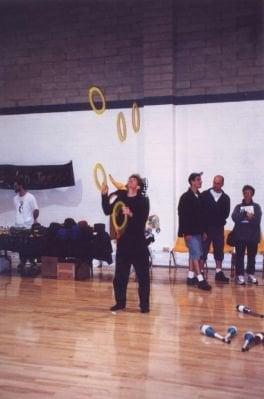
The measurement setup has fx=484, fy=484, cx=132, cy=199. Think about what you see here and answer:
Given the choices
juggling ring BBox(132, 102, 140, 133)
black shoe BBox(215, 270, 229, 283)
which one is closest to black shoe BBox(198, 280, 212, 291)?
black shoe BBox(215, 270, 229, 283)

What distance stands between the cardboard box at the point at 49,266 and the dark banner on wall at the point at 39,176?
199 cm

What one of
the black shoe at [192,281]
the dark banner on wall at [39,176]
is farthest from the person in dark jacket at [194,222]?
the dark banner on wall at [39,176]

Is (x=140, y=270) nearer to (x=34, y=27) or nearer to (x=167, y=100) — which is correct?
(x=167, y=100)

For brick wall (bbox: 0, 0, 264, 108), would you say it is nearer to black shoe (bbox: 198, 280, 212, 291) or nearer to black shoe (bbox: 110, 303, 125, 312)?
black shoe (bbox: 198, 280, 212, 291)

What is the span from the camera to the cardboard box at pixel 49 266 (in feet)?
25.0

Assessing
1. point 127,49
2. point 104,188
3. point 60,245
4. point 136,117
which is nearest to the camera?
point 104,188

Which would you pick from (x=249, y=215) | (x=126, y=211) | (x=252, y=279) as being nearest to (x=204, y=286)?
(x=252, y=279)

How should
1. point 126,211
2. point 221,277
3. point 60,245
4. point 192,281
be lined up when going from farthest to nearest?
Result: point 60,245 < point 221,277 < point 192,281 < point 126,211

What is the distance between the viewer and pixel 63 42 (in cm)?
945

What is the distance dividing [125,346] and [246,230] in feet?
10.4

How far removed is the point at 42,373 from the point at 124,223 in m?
1.96

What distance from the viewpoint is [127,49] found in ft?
29.6

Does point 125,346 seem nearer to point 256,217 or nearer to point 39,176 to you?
point 256,217

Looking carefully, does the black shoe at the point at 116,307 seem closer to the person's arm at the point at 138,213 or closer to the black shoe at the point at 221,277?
the person's arm at the point at 138,213
